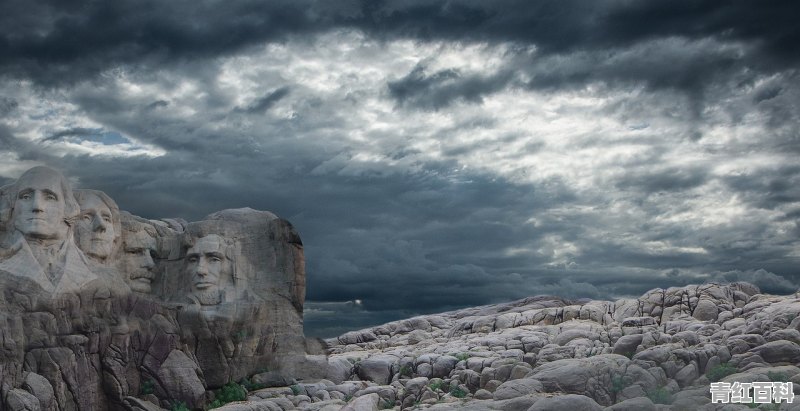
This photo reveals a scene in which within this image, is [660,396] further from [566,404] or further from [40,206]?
[40,206]

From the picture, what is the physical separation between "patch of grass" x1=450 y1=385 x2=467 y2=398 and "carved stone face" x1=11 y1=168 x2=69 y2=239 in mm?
12711

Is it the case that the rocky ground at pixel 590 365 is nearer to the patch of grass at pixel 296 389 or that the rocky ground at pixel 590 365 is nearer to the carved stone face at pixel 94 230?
the patch of grass at pixel 296 389

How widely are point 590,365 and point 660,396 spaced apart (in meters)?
2.29

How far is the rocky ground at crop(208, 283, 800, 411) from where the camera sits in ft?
74.4

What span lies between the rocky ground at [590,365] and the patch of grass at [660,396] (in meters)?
0.05

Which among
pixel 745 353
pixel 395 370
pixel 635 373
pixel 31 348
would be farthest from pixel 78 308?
pixel 745 353

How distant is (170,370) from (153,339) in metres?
1.03

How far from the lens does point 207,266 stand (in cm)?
2572

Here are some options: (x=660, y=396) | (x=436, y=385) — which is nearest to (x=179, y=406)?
Answer: (x=436, y=385)

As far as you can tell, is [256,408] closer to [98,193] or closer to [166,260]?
[166,260]

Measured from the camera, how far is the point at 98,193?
24.8 metres

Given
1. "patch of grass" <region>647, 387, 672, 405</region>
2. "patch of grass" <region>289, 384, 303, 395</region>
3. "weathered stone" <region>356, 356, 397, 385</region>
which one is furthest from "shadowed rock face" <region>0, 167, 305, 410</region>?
"patch of grass" <region>647, 387, 672, 405</region>

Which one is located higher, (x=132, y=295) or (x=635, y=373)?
(x=132, y=295)

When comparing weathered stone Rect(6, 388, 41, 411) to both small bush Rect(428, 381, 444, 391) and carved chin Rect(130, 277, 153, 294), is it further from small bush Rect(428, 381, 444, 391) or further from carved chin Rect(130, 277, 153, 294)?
small bush Rect(428, 381, 444, 391)
